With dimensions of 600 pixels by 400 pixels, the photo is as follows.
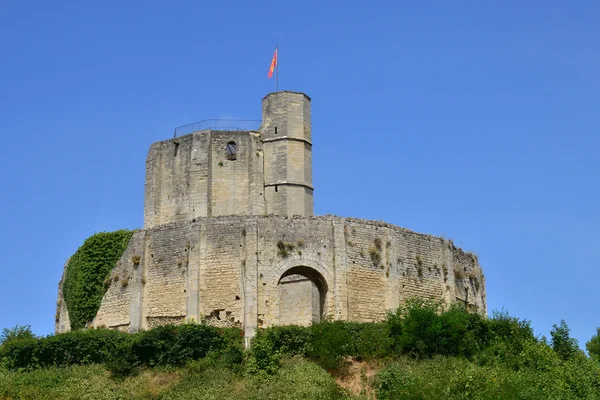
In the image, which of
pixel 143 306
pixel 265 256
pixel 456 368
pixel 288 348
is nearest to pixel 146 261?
pixel 143 306

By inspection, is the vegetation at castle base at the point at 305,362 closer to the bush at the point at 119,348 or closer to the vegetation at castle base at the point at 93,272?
the bush at the point at 119,348

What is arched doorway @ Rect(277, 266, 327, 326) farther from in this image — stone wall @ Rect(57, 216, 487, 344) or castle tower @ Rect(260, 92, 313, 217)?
stone wall @ Rect(57, 216, 487, 344)

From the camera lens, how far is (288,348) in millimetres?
32500

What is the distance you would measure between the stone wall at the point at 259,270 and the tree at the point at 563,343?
409 cm

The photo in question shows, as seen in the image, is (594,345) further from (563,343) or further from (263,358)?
(263,358)

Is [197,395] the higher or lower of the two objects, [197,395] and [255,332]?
the lower

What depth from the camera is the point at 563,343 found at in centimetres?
3653

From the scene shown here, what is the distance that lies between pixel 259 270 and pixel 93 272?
277 inches

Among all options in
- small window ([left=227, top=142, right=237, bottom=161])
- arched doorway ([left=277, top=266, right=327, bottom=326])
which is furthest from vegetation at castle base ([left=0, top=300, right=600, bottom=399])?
small window ([left=227, top=142, right=237, bottom=161])

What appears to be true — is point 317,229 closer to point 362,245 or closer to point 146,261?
point 362,245

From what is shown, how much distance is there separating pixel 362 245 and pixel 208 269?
5.57 meters

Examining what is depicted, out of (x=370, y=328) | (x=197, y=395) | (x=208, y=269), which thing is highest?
(x=208, y=269)

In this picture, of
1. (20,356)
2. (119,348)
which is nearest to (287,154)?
(119,348)

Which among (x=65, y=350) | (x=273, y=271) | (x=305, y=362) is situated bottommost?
(x=305, y=362)
